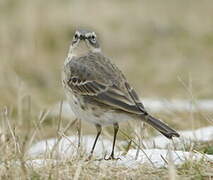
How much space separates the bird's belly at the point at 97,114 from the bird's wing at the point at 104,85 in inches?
2.8

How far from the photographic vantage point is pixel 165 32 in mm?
16781

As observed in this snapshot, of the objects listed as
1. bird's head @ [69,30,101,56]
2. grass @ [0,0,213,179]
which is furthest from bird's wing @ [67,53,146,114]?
grass @ [0,0,213,179]

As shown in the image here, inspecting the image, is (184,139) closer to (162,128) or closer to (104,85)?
(104,85)

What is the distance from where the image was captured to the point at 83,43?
7.04 metres

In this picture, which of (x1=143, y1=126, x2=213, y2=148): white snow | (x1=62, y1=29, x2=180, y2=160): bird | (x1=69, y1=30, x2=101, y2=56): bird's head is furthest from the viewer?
(x1=69, y1=30, x2=101, y2=56): bird's head

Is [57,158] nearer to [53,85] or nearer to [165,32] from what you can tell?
[53,85]

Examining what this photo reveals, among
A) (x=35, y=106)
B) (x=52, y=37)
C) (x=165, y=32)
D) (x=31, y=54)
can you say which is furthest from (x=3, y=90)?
(x=165, y=32)

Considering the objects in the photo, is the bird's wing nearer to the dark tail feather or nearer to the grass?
the dark tail feather

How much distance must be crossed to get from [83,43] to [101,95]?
3.03 feet

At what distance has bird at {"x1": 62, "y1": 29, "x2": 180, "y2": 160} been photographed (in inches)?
237

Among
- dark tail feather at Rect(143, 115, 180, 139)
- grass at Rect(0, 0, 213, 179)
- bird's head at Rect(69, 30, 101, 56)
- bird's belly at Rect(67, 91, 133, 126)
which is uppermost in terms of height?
grass at Rect(0, 0, 213, 179)

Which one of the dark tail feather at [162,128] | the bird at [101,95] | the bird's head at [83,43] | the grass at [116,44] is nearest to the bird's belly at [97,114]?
the bird at [101,95]

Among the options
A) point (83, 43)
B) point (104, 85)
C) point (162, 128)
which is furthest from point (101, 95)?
point (83, 43)

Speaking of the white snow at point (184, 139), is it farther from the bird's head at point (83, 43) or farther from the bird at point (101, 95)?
the bird's head at point (83, 43)
